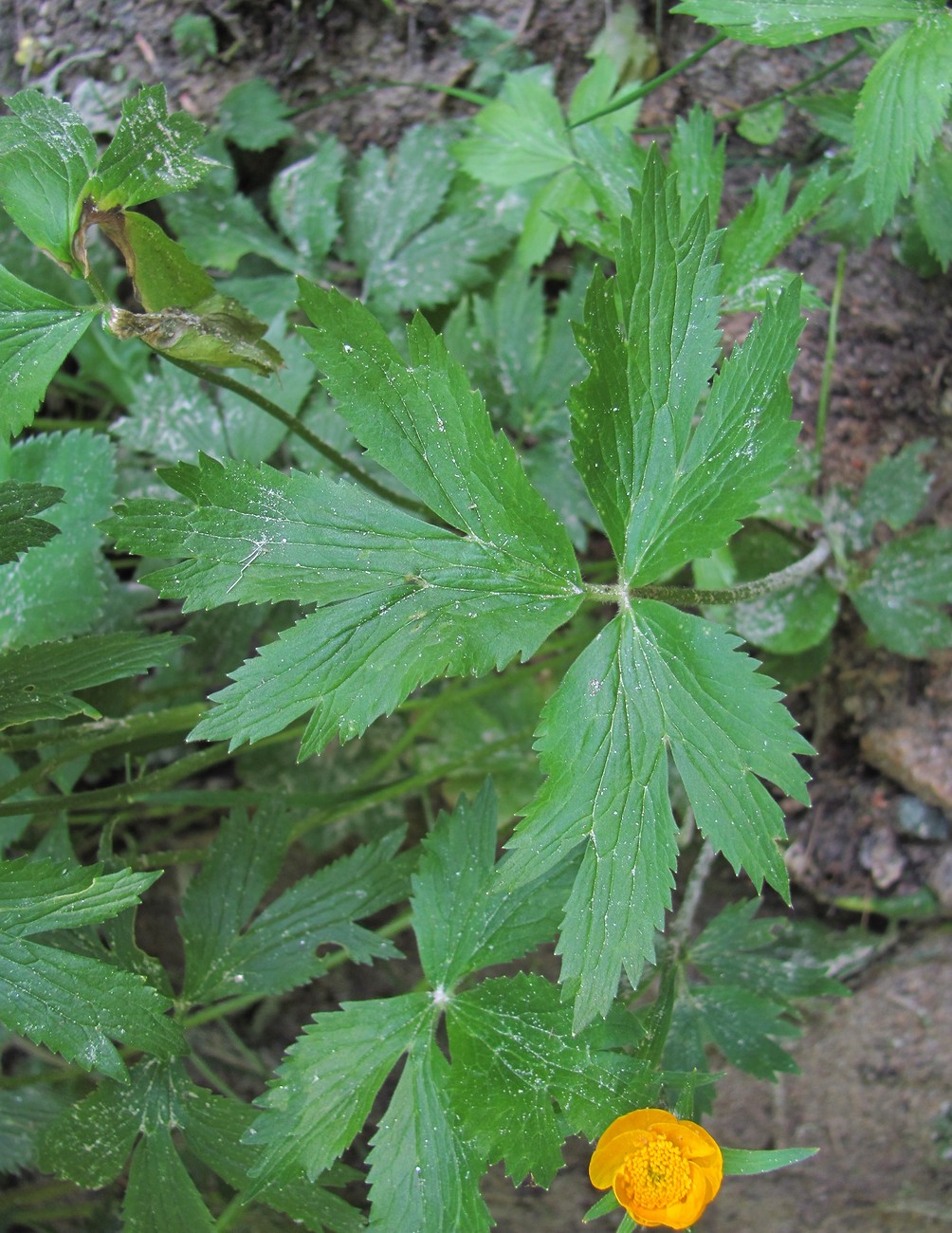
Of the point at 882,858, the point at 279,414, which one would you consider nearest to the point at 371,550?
the point at 279,414

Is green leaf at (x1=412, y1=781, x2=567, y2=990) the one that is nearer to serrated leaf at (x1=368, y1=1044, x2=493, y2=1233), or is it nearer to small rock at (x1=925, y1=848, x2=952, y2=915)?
serrated leaf at (x1=368, y1=1044, x2=493, y2=1233)

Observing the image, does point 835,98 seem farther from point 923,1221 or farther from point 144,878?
point 923,1221

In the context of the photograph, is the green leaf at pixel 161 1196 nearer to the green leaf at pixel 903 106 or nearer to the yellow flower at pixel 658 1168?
the yellow flower at pixel 658 1168

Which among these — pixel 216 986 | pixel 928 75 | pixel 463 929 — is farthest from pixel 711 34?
pixel 216 986

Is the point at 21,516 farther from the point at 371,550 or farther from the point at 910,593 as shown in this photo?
the point at 910,593

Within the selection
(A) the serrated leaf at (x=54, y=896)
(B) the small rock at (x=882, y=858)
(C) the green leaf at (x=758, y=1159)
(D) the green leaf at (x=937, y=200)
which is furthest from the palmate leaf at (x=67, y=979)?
(D) the green leaf at (x=937, y=200)
